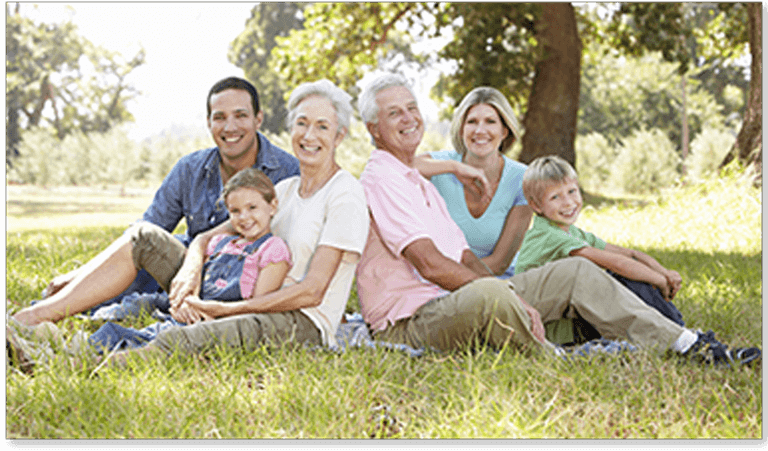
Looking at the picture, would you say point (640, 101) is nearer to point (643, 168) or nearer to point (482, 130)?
point (643, 168)

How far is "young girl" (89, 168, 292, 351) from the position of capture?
3.07 metres

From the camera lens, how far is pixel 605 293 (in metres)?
3.11

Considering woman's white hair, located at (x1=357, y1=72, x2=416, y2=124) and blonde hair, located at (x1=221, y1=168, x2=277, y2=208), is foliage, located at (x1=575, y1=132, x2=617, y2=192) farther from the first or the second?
blonde hair, located at (x1=221, y1=168, x2=277, y2=208)

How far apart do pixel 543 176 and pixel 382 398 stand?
4.95 feet

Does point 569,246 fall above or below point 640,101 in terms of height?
below

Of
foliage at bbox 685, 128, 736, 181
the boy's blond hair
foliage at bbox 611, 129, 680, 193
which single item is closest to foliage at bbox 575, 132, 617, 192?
foliage at bbox 611, 129, 680, 193

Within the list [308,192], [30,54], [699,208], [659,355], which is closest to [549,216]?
[659,355]

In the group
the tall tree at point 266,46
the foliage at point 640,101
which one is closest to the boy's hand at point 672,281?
the tall tree at point 266,46

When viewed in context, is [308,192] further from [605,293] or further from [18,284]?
[18,284]

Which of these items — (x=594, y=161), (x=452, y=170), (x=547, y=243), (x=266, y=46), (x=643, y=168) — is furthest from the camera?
(x=266, y=46)

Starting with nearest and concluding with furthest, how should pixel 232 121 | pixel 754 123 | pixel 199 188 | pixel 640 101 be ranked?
pixel 232 121, pixel 199 188, pixel 754 123, pixel 640 101

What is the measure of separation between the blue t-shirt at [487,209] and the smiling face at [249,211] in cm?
113

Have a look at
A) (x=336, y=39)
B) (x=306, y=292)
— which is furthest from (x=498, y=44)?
(x=306, y=292)

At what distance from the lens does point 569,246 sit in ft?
11.0
